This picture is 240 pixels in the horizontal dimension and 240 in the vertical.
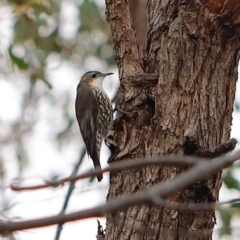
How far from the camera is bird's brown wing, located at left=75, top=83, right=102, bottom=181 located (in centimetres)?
482

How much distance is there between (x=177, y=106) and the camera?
9.53ft

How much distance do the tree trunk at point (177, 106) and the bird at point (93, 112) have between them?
1.46 m

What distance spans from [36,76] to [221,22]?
3040mm

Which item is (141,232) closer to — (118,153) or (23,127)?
(118,153)

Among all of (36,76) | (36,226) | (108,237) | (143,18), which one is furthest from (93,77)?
(36,226)

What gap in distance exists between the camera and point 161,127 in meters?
2.89

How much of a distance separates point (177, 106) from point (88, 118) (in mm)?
2290

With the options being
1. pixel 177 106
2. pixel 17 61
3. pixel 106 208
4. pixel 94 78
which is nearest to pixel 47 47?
pixel 94 78

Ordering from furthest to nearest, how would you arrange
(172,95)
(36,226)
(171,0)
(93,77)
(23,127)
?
(23,127)
(93,77)
(171,0)
(172,95)
(36,226)

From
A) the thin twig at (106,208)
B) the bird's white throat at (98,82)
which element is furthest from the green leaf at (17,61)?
the thin twig at (106,208)

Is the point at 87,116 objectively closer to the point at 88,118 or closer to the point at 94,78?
the point at 88,118

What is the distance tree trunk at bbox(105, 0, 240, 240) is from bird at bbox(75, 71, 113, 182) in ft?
4.78

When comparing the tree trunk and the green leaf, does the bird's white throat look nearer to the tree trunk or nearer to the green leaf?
the green leaf

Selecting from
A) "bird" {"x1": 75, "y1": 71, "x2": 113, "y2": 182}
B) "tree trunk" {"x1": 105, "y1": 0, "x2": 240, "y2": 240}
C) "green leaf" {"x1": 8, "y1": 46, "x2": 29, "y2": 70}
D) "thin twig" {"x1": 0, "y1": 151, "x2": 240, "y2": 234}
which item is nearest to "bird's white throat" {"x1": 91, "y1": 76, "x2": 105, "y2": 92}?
"bird" {"x1": 75, "y1": 71, "x2": 113, "y2": 182}
